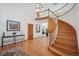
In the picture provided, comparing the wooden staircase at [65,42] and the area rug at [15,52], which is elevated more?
the wooden staircase at [65,42]

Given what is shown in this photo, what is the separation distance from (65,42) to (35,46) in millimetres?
620

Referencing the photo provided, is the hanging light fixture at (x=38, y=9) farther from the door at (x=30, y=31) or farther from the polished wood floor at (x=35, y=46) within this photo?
the polished wood floor at (x=35, y=46)

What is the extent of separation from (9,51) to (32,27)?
679 millimetres

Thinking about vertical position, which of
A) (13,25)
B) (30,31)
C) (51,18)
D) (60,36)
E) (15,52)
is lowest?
(15,52)

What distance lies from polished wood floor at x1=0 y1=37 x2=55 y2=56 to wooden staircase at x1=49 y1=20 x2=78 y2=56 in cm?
12

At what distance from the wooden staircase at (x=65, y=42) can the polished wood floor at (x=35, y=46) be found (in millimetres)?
124

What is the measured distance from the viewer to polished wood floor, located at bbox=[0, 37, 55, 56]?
194 centimetres

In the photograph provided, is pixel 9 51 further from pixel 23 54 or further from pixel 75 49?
pixel 75 49

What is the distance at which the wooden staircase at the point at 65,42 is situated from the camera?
1867mm

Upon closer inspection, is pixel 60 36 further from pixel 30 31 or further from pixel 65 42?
pixel 30 31

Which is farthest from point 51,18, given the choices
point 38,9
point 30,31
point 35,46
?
point 35,46

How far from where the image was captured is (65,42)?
192 cm

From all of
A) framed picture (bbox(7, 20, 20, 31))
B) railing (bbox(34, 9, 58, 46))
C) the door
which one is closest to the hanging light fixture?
railing (bbox(34, 9, 58, 46))

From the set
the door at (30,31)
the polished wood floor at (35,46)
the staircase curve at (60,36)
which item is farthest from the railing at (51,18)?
the door at (30,31)
